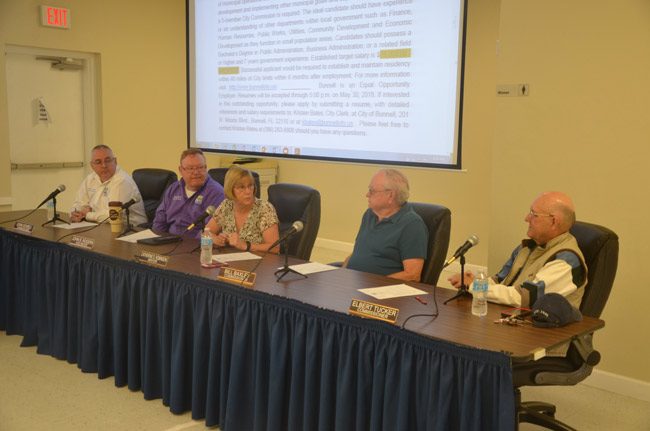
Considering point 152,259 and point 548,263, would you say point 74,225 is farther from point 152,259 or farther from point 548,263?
point 548,263

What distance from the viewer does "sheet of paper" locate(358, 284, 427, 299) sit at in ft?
9.03

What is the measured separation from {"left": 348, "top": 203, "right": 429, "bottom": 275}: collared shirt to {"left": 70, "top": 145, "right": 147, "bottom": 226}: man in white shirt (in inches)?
74.7

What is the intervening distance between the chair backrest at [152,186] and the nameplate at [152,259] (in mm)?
1668

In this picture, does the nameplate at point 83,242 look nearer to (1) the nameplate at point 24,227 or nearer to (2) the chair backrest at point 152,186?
(1) the nameplate at point 24,227

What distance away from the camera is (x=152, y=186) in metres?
5.02

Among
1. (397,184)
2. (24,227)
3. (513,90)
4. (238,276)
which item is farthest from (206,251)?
(513,90)

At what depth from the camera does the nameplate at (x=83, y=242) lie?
3660 mm

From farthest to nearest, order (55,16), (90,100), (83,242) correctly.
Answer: (90,100) → (55,16) → (83,242)

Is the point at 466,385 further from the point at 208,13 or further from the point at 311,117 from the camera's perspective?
the point at 208,13

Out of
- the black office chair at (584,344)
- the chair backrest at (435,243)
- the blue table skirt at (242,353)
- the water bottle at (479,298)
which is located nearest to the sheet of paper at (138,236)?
the blue table skirt at (242,353)

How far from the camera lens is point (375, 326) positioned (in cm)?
243

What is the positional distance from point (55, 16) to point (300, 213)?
3216mm

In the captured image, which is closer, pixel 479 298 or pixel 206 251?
pixel 479 298

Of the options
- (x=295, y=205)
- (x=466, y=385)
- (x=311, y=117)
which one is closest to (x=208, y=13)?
(x=311, y=117)
